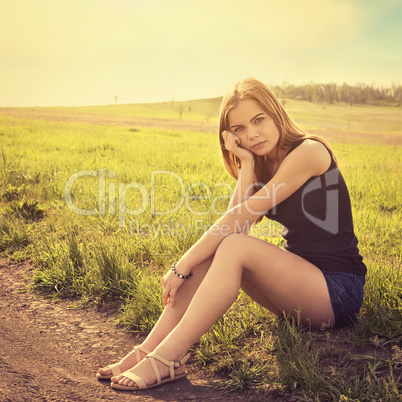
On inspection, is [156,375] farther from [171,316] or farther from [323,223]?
[323,223]

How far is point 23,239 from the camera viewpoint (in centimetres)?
446

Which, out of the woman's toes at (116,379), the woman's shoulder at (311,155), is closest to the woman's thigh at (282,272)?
the woman's shoulder at (311,155)

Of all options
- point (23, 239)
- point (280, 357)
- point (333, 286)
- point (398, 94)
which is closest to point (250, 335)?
point (280, 357)

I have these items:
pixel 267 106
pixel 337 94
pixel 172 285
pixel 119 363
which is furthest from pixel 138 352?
pixel 337 94

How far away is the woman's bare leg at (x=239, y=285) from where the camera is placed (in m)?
2.15

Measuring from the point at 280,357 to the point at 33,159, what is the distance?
774cm

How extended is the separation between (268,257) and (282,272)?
114mm

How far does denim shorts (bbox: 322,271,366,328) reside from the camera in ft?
7.44

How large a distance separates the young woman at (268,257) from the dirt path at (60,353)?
125mm

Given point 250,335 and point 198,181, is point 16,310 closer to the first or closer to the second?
point 250,335

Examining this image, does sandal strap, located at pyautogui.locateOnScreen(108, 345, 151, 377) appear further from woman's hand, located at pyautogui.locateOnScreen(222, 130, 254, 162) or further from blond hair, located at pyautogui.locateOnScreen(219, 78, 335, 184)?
blond hair, located at pyautogui.locateOnScreen(219, 78, 335, 184)

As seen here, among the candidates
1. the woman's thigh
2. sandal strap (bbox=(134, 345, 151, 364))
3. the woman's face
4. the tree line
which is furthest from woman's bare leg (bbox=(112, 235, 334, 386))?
the tree line

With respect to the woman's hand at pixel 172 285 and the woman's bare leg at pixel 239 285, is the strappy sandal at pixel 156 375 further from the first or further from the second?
the woman's hand at pixel 172 285

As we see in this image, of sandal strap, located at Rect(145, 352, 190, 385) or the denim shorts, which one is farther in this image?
the denim shorts
